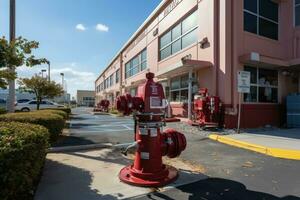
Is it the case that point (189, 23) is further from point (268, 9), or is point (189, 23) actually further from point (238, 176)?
point (238, 176)

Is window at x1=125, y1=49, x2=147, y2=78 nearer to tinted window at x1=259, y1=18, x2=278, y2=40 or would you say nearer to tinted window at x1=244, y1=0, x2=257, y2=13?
tinted window at x1=259, y1=18, x2=278, y2=40

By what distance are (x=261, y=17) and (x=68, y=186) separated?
1346 cm

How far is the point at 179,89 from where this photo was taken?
1781cm

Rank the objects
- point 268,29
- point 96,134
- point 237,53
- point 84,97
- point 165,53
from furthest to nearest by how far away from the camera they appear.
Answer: point 84,97 < point 165,53 < point 268,29 < point 237,53 < point 96,134

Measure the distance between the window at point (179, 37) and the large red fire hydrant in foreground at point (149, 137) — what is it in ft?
36.2

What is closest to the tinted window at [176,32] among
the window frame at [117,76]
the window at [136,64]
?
the window at [136,64]

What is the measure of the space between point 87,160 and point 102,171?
117 centimetres

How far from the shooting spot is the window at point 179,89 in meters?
16.9

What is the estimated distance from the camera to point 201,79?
1484 cm

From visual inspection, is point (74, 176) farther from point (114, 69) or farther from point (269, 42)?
point (114, 69)

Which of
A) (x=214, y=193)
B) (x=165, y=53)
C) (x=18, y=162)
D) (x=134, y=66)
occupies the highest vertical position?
(x=134, y=66)

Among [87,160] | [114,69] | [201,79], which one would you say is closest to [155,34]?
[201,79]

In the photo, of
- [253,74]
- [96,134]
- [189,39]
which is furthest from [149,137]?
[189,39]

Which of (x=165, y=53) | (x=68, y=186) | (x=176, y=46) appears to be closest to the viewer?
(x=68, y=186)
